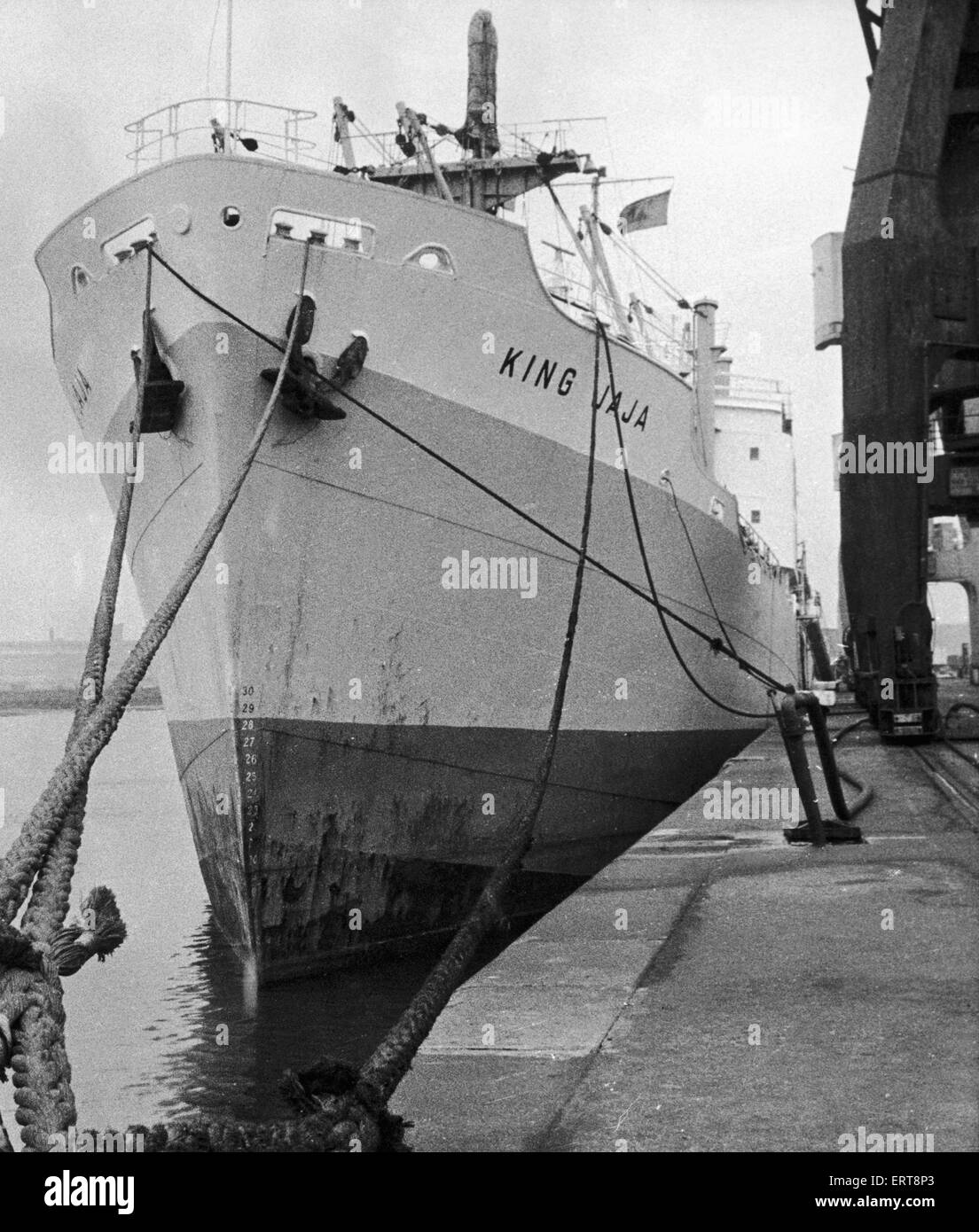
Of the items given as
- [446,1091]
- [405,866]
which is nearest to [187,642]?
[405,866]

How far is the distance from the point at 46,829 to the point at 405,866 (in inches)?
193

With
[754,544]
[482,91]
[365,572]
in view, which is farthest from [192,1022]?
[754,544]

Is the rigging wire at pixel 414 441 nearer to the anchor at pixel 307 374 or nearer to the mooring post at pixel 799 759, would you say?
the anchor at pixel 307 374

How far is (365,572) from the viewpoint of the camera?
25.8 feet

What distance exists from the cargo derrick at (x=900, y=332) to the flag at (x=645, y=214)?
195cm

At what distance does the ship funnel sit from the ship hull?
5.28 m

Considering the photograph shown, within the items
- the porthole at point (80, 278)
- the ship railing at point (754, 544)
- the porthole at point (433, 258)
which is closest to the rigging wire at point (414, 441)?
the porthole at point (80, 278)

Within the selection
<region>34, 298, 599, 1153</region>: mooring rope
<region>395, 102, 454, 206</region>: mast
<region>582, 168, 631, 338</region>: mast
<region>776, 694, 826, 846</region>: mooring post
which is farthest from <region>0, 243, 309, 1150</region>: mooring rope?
<region>582, 168, 631, 338</region>: mast

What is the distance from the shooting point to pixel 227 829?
7496mm

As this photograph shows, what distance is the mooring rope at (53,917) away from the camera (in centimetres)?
243

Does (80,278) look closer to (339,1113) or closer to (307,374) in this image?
(307,374)

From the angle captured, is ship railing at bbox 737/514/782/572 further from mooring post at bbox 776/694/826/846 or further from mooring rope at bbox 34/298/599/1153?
mooring rope at bbox 34/298/599/1153

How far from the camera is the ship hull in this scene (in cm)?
750

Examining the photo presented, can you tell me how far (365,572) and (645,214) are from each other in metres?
7.00
